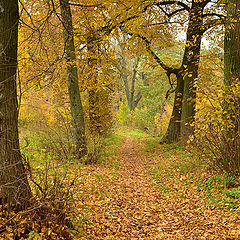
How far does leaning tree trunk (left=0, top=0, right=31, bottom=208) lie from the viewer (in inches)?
137

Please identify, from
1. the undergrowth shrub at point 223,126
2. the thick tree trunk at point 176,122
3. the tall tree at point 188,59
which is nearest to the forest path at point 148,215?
the undergrowth shrub at point 223,126

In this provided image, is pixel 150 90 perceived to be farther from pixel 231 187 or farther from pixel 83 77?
pixel 231 187

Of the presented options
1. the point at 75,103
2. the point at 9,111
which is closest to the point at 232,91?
the point at 9,111

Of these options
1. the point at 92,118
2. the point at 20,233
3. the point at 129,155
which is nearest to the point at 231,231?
the point at 20,233

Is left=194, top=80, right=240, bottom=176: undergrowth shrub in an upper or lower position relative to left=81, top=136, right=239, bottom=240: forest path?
upper

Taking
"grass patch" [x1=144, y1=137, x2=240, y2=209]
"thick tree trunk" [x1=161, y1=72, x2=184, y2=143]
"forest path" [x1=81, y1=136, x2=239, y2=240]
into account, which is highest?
"thick tree trunk" [x1=161, y1=72, x2=184, y2=143]

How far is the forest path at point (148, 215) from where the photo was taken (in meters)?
4.13

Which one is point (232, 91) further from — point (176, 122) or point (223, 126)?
point (176, 122)

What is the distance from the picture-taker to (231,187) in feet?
18.1

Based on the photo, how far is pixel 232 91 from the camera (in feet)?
18.6

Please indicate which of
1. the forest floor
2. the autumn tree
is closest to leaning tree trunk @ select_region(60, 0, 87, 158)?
the forest floor

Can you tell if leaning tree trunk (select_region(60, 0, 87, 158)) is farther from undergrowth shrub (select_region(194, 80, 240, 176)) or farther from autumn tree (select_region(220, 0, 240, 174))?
autumn tree (select_region(220, 0, 240, 174))

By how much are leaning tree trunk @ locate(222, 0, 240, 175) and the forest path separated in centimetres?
127

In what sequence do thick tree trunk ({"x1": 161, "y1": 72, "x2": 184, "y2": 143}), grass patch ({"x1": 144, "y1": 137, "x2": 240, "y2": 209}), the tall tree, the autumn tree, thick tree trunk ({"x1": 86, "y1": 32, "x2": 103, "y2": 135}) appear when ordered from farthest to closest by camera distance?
thick tree trunk ({"x1": 161, "y1": 72, "x2": 184, "y2": 143}) → thick tree trunk ({"x1": 86, "y1": 32, "x2": 103, "y2": 135}) → the tall tree → the autumn tree → grass patch ({"x1": 144, "y1": 137, "x2": 240, "y2": 209})
